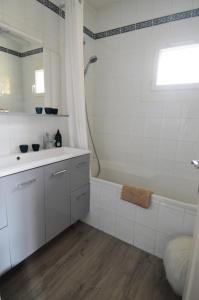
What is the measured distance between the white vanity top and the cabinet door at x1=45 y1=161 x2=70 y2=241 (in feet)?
0.19

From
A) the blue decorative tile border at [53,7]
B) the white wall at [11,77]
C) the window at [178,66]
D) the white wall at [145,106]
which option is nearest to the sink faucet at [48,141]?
the white wall at [11,77]

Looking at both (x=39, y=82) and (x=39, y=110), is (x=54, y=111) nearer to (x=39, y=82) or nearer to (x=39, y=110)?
(x=39, y=110)

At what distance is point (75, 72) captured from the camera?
1.72 meters

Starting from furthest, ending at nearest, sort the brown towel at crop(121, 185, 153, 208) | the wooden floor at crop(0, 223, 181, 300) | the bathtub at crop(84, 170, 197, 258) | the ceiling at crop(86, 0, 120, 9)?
the ceiling at crop(86, 0, 120, 9), the brown towel at crop(121, 185, 153, 208), the bathtub at crop(84, 170, 197, 258), the wooden floor at crop(0, 223, 181, 300)

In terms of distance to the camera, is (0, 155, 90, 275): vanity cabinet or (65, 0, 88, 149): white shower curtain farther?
(65, 0, 88, 149): white shower curtain

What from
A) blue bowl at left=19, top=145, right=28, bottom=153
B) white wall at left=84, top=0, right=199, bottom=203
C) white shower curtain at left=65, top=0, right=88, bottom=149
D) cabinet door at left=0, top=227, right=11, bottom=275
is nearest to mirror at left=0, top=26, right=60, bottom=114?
white shower curtain at left=65, top=0, right=88, bottom=149

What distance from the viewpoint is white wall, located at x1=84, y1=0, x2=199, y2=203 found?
188 centimetres

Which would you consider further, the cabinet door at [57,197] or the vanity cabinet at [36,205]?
the cabinet door at [57,197]

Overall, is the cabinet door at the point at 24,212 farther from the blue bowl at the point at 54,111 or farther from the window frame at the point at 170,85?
the window frame at the point at 170,85

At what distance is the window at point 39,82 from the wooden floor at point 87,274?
4.90 feet

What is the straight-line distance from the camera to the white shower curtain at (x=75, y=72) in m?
1.62

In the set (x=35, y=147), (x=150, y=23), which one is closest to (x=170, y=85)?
(x=150, y=23)

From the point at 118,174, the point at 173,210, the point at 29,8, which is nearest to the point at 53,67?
the point at 29,8

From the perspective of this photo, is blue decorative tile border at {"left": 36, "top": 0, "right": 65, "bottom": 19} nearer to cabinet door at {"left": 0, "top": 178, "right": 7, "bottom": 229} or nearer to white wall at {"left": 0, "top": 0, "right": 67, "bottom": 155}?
white wall at {"left": 0, "top": 0, "right": 67, "bottom": 155}
